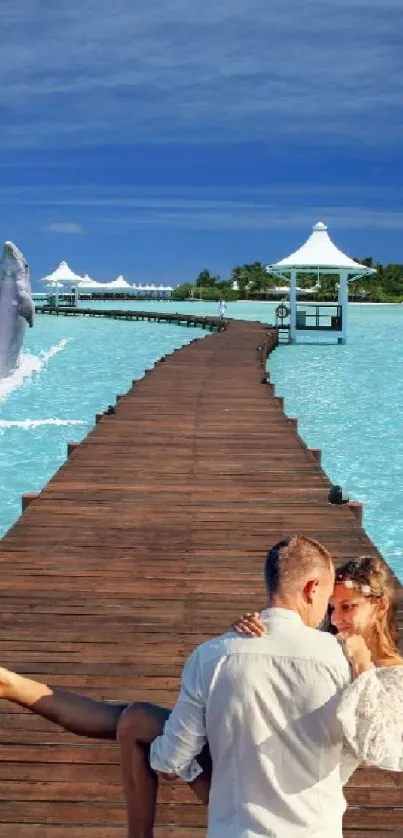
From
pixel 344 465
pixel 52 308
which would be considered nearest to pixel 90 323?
pixel 52 308

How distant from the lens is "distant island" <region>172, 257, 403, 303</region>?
11375 centimetres

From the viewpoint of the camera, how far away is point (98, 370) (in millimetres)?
31172

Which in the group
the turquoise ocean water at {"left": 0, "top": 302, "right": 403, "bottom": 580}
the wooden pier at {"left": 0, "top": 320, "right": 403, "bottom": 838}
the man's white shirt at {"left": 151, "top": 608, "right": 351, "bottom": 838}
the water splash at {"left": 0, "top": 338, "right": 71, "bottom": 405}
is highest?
the man's white shirt at {"left": 151, "top": 608, "right": 351, "bottom": 838}

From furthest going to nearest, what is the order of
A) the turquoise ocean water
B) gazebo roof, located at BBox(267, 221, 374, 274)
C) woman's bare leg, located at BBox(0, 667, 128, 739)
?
1. gazebo roof, located at BBox(267, 221, 374, 274)
2. the turquoise ocean water
3. woman's bare leg, located at BBox(0, 667, 128, 739)

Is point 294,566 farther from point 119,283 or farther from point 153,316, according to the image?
point 119,283

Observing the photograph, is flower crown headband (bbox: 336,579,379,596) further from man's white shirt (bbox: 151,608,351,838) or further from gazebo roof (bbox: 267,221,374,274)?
gazebo roof (bbox: 267,221,374,274)

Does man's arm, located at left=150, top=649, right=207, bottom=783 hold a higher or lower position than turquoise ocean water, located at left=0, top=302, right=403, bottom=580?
higher

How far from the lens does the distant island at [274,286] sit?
11375 cm

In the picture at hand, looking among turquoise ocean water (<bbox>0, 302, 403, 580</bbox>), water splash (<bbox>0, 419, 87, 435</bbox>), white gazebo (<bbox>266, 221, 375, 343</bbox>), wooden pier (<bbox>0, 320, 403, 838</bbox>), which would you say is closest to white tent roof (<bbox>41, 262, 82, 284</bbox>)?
turquoise ocean water (<bbox>0, 302, 403, 580</bbox>)

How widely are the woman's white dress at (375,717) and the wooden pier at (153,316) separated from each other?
132ft

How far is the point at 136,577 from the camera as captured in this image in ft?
19.9

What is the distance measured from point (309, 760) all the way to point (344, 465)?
1281 centimetres

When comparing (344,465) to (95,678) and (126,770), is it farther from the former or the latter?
(126,770)

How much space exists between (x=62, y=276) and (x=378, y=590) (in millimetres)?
69524
